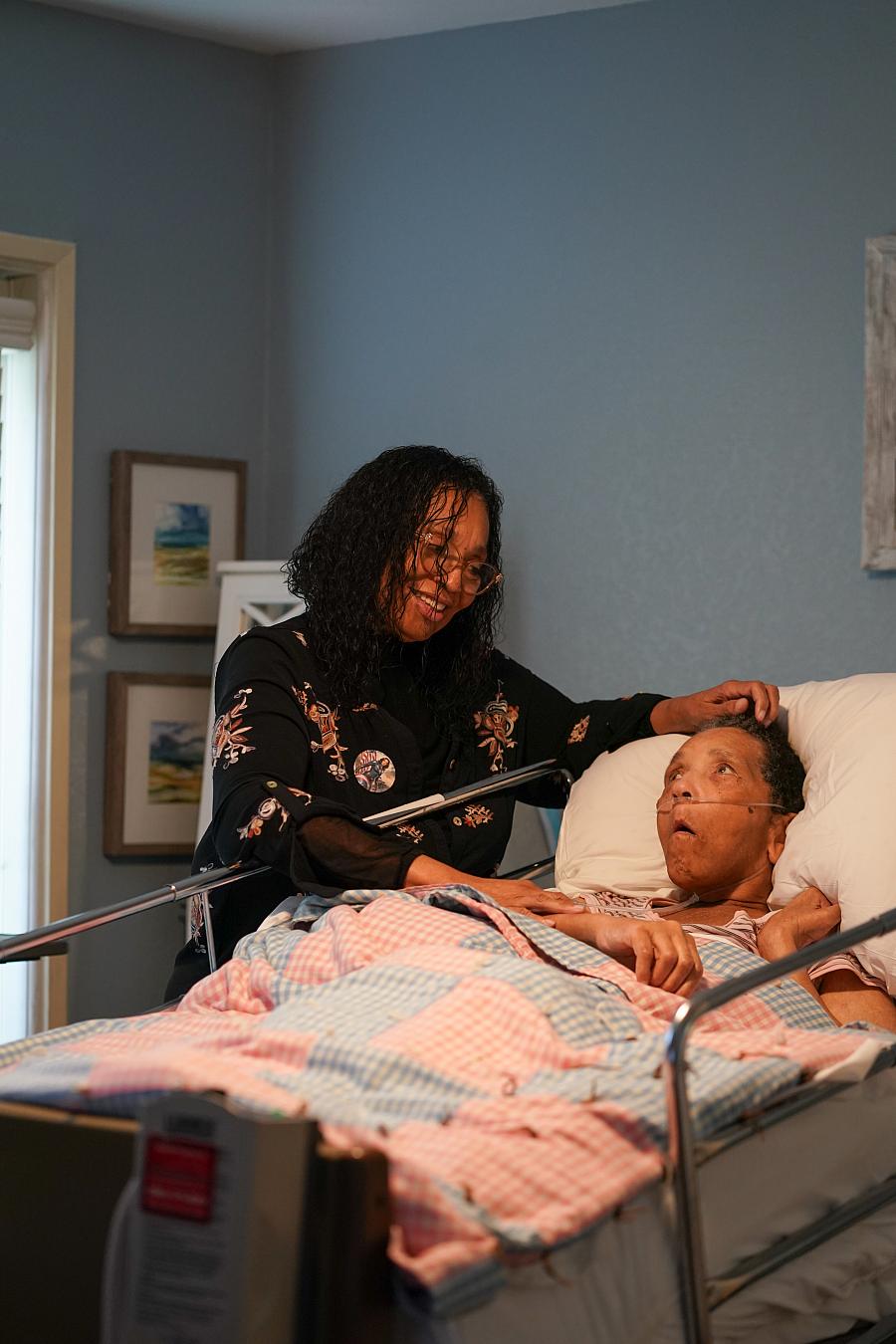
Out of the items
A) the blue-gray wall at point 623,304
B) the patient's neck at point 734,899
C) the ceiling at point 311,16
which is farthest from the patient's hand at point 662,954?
the ceiling at point 311,16

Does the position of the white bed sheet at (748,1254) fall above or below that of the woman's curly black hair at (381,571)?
below

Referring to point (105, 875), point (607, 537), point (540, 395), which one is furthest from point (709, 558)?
point (105, 875)

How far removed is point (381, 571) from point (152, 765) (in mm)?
1465

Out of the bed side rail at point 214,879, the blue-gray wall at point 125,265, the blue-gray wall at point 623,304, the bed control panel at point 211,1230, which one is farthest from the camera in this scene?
the blue-gray wall at point 125,265

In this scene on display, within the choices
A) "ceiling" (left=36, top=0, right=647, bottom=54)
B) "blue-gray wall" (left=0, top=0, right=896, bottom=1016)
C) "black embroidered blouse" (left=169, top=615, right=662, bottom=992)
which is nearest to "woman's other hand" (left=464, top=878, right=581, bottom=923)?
"black embroidered blouse" (left=169, top=615, right=662, bottom=992)


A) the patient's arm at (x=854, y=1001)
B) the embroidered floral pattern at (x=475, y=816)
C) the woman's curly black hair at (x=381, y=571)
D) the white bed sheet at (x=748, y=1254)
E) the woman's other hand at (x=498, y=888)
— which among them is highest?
the woman's curly black hair at (x=381, y=571)

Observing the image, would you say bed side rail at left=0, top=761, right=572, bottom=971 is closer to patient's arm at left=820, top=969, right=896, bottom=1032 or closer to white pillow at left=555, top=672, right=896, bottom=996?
white pillow at left=555, top=672, right=896, bottom=996

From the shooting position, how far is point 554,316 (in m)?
3.42

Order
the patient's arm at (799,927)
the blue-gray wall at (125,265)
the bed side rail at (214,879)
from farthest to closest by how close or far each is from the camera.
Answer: the blue-gray wall at (125,265) < the patient's arm at (799,927) < the bed side rail at (214,879)

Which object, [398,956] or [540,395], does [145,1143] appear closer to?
[398,956]

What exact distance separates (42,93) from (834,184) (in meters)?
1.84

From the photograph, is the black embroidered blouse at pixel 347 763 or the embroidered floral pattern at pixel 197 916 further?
the embroidered floral pattern at pixel 197 916

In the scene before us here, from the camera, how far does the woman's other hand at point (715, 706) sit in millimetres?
2477

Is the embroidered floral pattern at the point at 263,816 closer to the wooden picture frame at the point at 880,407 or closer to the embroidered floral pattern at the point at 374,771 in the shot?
the embroidered floral pattern at the point at 374,771
